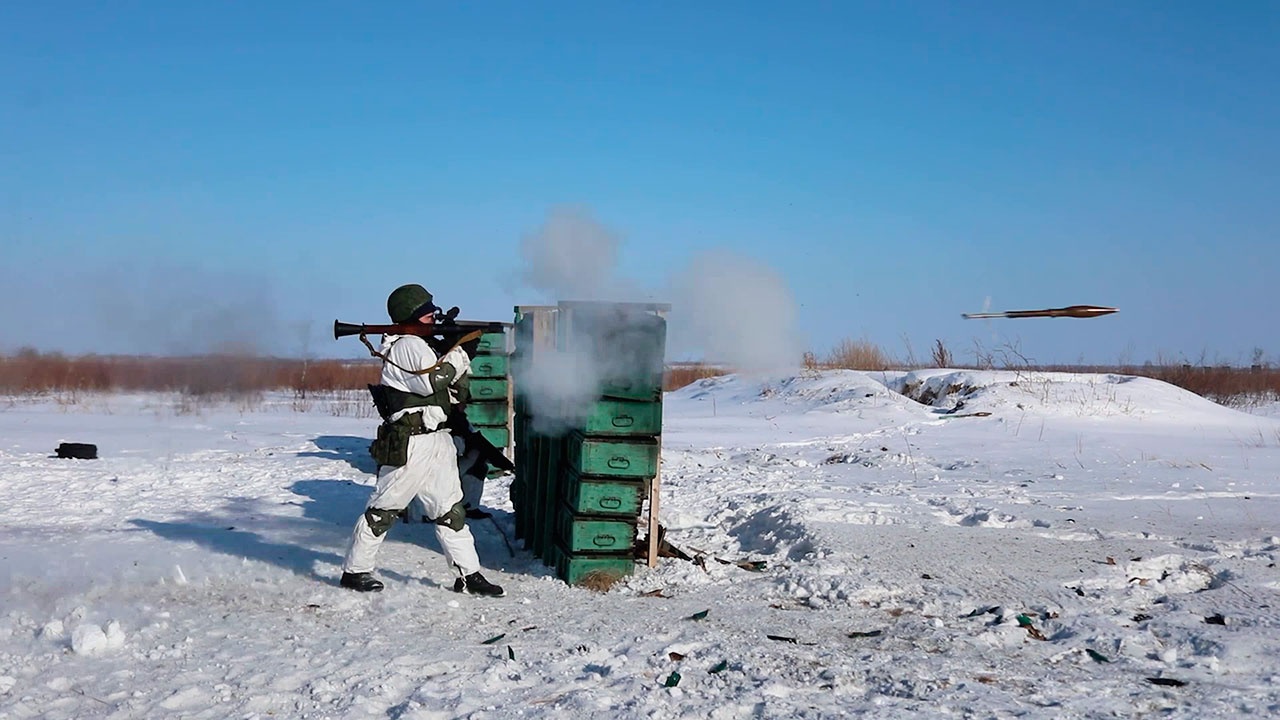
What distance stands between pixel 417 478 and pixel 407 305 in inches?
44.8

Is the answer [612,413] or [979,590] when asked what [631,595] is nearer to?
[612,413]

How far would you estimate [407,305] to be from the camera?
665cm

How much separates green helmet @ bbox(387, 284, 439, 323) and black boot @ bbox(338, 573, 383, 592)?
1.65m

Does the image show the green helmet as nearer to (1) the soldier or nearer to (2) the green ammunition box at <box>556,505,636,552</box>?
(1) the soldier

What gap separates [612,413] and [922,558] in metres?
2.43

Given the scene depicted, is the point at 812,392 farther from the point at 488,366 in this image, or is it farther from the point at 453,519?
the point at 453,519

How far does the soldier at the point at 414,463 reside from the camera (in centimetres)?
638

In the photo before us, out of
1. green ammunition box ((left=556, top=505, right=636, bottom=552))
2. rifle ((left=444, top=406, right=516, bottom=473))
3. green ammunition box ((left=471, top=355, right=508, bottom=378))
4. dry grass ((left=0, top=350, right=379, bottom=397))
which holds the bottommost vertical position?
green ammunition box ((left=556, top=505, right=636, bottom=552))

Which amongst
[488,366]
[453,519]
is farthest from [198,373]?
[453,519]

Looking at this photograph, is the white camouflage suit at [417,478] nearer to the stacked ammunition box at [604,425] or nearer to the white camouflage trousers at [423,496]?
the white camouflage trousers at [423,496]

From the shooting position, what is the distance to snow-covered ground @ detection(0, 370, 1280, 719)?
4.31m

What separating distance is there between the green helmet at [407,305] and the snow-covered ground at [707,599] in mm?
1766

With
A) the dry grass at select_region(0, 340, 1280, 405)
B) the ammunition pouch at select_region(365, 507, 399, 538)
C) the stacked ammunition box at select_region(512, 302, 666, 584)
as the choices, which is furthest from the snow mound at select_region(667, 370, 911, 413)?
the ammunition pouch at select_region(365, 507, 399, 538)

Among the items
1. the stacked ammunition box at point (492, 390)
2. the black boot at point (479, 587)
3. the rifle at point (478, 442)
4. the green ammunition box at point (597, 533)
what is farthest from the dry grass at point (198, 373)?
the green ammunition box at point (597, 533)
